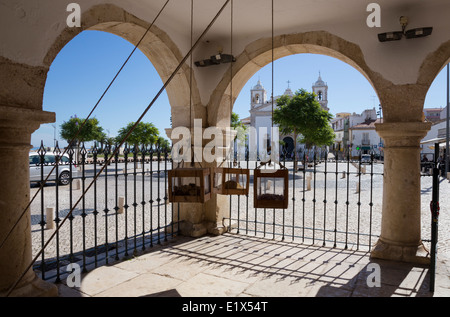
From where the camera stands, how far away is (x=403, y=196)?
3914 mm

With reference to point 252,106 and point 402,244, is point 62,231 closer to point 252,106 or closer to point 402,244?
point 402,244

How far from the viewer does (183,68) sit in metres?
4.74

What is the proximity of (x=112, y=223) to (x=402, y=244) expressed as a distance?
518 centimetres

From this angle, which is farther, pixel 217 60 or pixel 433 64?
pixel 217 60

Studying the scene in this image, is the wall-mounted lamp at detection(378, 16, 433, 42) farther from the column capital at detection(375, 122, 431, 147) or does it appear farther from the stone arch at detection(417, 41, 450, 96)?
the column capital at detection(375, 122, 431, 147)

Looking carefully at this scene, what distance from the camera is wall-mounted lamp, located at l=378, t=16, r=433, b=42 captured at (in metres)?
3.61

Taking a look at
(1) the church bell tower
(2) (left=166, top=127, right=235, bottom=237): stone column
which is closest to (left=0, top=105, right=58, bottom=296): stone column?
(2) (left=166, top=127, right=235, bottom=237): stone column

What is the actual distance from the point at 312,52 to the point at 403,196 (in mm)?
2436

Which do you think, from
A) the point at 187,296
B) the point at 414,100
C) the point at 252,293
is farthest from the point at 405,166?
the point at 187,296

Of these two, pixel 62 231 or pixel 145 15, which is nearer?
pixel 145 15

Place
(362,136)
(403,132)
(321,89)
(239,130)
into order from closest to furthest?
(403,132) < (239,130) < (321,89) < (362,136)

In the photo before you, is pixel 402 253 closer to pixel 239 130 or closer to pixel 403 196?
pixel 403 196

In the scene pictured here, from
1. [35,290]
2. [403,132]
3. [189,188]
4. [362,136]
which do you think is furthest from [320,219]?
[362,136]
